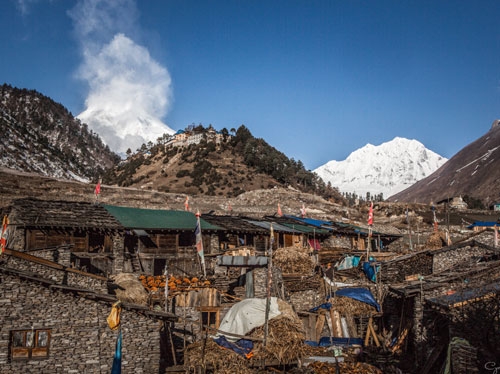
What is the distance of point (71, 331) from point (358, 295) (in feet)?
43.2

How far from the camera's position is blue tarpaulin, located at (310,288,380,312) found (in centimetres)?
2122

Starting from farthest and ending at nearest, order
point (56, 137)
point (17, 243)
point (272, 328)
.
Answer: point (56, 137) → point (17, 243) → point (272, 328)

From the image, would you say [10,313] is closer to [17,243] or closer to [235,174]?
[17,243]

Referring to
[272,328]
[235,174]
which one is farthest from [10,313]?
[235,174]

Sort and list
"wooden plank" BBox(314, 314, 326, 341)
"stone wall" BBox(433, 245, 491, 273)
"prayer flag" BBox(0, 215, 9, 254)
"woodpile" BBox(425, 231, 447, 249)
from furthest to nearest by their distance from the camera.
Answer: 1. "woodpile" BBox(425, 231, 447, 249)
2. "stone wall" BBox(433, 245, 491, 273)
3. "wooden plank" BBox(314, 314, 326, 341)
4. "prayer flag" BBox(0, 215, 9, 254)

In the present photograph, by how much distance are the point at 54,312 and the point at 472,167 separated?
16459cm

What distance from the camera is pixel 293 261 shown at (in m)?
28.9

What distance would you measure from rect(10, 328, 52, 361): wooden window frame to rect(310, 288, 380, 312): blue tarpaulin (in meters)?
12.4

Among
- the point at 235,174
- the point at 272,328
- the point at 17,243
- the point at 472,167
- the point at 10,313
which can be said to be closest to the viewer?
the point at 10,313

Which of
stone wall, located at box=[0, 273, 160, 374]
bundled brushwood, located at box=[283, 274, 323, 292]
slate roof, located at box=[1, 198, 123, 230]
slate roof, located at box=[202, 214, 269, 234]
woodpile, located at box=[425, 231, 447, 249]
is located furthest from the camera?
woodpile, located at box=[425, 231, 447, 249]

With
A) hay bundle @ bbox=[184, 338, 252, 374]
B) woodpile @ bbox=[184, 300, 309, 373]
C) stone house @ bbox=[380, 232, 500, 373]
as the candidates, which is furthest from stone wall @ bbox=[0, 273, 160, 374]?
stone house @ bbox=[380, 232, 500, 373]

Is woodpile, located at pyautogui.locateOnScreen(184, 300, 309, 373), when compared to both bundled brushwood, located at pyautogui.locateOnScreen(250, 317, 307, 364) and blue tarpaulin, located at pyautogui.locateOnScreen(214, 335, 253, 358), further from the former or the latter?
blue tarpaulin, located at pyautogui.locateOnScreen(214, 335, 253, 358)

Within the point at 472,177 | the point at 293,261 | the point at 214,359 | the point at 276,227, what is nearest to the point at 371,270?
the point at 293,261

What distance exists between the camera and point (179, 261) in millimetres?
29000
